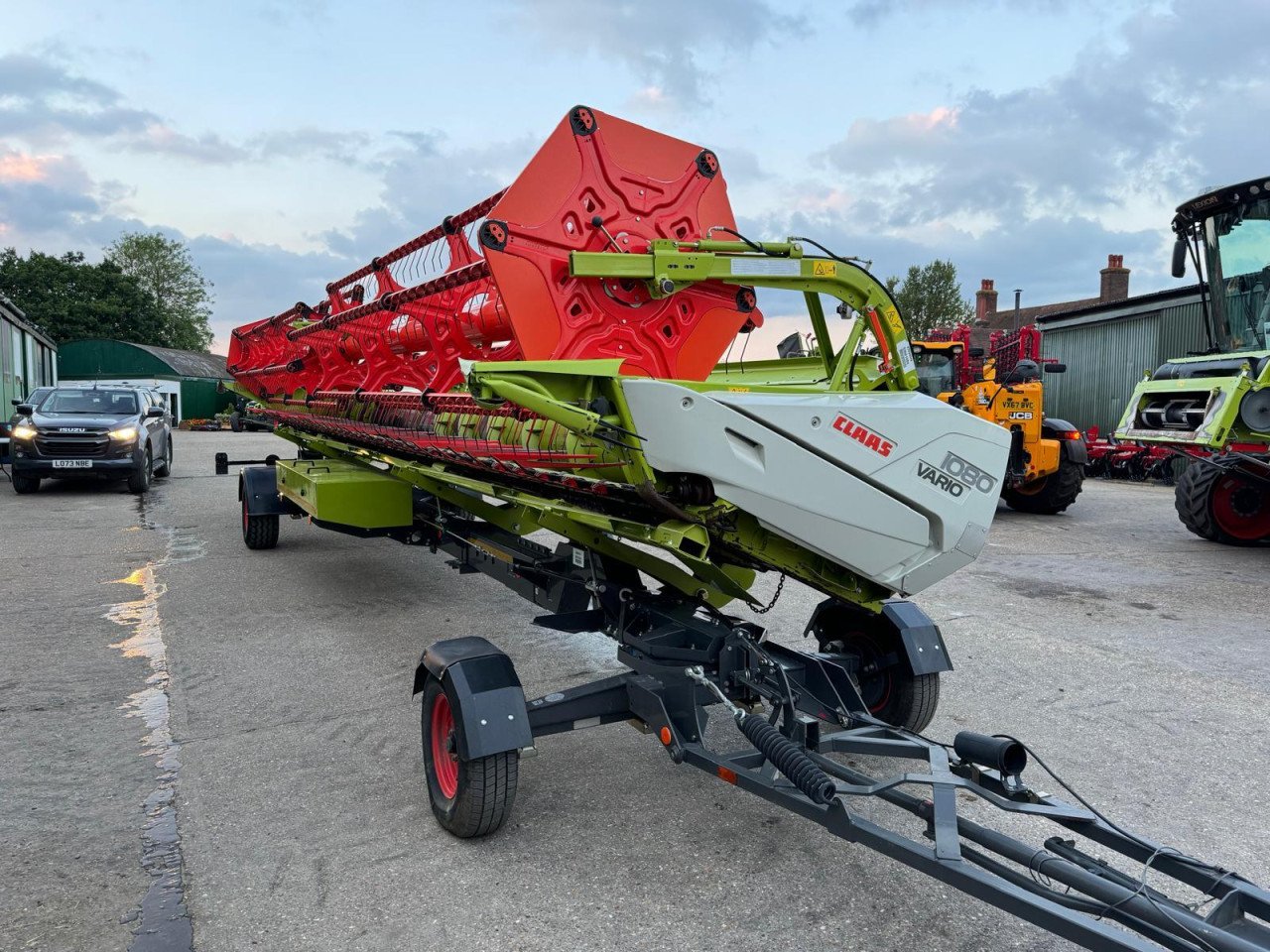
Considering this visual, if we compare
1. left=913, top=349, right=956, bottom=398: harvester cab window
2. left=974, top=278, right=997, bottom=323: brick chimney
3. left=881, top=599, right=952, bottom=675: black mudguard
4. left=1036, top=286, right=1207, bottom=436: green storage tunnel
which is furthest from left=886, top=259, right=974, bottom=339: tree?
left=881, top=599, right=952, bottom=675: black mudguard

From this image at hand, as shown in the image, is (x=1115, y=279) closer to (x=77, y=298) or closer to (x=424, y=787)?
(x=424, y=787)

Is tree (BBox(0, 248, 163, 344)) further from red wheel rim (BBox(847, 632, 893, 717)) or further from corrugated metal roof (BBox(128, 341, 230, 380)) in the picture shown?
red wheel rim (BBox(847, 632, 893, 717))

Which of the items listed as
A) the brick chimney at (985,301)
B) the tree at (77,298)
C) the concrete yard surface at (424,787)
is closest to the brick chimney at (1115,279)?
the brick chimney at (985,301)

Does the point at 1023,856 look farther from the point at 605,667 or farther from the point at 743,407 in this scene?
the point at 605,667

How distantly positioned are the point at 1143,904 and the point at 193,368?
53.8 meters

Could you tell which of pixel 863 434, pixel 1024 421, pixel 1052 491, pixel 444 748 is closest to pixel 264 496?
pixel 444 748

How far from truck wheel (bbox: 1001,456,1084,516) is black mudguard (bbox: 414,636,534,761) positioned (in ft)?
34.1

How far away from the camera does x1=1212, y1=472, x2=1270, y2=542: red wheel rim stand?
9.46 metres

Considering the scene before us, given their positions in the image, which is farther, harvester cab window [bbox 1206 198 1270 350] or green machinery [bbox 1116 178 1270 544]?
harvester cab window [bbox 1206 198 1270 350]

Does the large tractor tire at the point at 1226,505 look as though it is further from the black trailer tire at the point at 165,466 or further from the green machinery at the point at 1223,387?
the black trailer tire at the point at 165,466

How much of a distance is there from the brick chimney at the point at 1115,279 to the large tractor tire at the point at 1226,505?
961 inches

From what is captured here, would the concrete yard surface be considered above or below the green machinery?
below

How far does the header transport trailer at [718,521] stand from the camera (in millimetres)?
2451

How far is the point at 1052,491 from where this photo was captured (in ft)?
39.1
